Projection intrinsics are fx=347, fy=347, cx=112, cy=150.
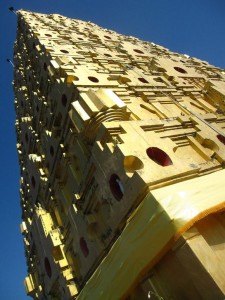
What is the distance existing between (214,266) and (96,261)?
11.0 feet

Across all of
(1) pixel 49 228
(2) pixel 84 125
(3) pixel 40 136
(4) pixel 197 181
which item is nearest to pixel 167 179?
(4) pixel 197 181

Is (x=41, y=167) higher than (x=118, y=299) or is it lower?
higher

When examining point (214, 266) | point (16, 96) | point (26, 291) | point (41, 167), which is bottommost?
point (214, 266)

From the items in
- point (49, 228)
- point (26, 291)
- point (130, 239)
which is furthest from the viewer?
point (26, 291)

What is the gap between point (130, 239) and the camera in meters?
5.39

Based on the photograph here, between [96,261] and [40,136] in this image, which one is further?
[40,136]

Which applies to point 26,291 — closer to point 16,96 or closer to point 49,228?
point 49,228

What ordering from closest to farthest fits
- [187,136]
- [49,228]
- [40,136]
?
[187,136]
[49,228]
[40,136]

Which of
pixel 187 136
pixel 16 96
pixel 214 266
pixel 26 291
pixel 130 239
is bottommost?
pixel 214 266

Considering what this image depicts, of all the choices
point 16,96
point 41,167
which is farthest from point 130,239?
point 16,96

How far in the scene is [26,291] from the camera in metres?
11.7

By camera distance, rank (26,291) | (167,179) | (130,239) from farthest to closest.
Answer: (26,291)
(167,179)
(130,239)

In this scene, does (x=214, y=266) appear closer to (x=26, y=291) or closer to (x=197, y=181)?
(x=197, y=181)

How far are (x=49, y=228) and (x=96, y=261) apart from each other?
288cm
